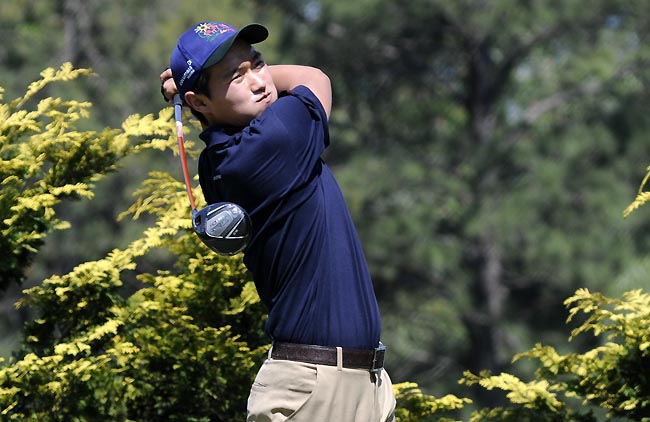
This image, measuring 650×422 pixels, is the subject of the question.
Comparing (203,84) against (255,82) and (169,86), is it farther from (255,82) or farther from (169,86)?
(169,86)

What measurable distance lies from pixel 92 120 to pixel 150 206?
13.7m

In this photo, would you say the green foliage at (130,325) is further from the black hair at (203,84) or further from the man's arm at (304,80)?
the black hair at (203,84)

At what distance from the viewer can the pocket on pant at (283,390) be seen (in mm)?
3207

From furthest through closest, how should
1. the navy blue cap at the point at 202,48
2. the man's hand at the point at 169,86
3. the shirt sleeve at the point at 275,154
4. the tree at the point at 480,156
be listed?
the tree at the point at 480,156
the man's hand at the point at 169,86
the navy blue cap at the point at 202,48
the shirt sleeve at the point at 275,154

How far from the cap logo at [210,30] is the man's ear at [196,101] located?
160mm

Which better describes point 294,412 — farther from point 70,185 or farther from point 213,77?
point 70,185

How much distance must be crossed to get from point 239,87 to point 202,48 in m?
0.15

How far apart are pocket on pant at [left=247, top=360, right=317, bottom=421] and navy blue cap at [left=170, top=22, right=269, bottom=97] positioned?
0.82 m

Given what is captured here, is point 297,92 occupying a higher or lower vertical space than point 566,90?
lower

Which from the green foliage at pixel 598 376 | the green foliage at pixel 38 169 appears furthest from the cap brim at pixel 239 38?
the green foliage at pixel 598 376

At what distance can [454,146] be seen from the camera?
742 inches

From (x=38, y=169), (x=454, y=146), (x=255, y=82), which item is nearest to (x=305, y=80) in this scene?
(x=255, y=82)

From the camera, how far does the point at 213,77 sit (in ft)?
10.7

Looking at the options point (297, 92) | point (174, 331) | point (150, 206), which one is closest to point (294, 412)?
point (297, 92)
